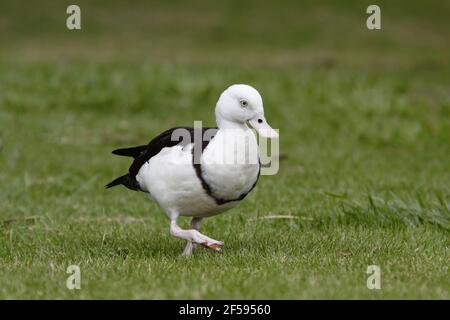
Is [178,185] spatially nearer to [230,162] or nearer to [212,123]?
[230,162]

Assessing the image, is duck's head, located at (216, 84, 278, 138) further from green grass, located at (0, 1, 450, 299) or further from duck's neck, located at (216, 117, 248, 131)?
green grass, located at (0, 1, 450, 299)

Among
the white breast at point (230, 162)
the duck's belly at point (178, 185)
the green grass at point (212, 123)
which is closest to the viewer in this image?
the green grass at point (212, 123)

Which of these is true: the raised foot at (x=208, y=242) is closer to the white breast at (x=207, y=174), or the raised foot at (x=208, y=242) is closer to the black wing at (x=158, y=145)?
the white breast at (x=207, y=174)

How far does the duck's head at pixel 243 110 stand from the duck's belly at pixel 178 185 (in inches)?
11.1

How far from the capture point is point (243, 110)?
534 cm

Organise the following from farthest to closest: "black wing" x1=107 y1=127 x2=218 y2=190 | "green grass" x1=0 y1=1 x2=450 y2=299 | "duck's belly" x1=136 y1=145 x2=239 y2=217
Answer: "black wing" x1=107 y1=127 x2=218 y2=190 < "duck's belly" x1=136 y1=145 x2=239 y2=217 < "green grass" x1=0 y1=1 x2=450 y2=299

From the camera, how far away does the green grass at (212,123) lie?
511 cm

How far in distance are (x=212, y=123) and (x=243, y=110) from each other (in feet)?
21.6

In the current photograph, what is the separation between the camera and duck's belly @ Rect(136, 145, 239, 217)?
17.5ft

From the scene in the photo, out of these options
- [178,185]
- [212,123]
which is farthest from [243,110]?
[212,123]

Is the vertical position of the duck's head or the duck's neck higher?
the duck's head

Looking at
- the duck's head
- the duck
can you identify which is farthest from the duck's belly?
the duck's head

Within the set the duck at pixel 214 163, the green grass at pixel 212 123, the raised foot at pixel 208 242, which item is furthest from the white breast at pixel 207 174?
the green grass at pixel 212 123
